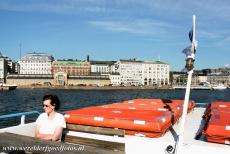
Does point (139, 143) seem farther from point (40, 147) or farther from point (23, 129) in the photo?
point (23, 129)

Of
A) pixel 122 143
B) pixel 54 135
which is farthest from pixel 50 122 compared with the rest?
pixel 122 143

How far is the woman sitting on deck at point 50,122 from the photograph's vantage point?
6961 millimetres

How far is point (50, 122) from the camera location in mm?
7039

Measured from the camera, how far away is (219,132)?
6.78 meters

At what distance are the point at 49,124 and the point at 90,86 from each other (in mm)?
181725

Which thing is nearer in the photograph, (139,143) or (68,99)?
(139,143)

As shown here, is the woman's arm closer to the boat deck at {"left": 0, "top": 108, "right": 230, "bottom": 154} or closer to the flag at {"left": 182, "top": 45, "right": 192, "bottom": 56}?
the boat deck at {"left": 0, "top": 108, "right": 230, "bottom": 154}

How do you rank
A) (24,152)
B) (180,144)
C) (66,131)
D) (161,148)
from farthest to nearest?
(66,131), (161,148), (180,144), (24,152)

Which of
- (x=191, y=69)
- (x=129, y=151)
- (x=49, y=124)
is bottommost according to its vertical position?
(x=129, y=151)

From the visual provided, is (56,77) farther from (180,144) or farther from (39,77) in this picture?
(180,144)

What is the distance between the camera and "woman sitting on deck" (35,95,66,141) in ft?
22.8

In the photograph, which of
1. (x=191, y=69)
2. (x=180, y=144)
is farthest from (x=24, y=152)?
(x=191, y=69)

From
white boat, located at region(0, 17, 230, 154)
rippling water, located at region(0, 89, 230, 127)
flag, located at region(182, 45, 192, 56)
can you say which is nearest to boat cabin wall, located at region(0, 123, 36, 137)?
white boat, located at region(0, 17, 230, 154)

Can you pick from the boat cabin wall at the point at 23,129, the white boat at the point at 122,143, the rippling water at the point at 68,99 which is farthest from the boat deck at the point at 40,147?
the rippling water at the point at 68,99
